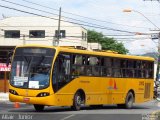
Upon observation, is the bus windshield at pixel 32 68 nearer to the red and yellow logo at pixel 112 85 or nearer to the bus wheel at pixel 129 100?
the red and yellow logo at pixel 112 85

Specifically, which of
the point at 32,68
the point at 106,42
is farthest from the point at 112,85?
the point at 106,42

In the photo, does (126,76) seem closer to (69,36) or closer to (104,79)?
(104,79)

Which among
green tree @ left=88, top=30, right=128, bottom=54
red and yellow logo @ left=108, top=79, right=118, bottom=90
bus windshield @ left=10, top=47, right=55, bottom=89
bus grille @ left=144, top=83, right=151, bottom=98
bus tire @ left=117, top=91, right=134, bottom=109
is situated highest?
green tree @ left=88, top=30, right=128, bottom=54

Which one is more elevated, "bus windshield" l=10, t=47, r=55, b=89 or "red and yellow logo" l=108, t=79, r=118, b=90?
"bus windshield" l=10, t=47, r=55, b=89

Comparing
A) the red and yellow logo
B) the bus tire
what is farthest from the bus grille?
the red and yellow logo

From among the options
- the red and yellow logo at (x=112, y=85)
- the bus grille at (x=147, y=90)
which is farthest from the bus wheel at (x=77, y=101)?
the bus grille at (x=147, y=90)

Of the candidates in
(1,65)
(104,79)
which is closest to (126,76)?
(104,79)

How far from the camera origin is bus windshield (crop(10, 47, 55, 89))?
23.2 meters

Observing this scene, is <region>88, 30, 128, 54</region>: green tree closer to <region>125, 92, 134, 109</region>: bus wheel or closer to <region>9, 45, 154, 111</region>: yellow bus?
<region>125, 92, 134, 109</region>: bus wheel

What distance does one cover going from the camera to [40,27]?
79875mm

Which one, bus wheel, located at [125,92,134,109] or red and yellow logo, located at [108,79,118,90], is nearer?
red and yellow logo, located at [108,79,118,90]

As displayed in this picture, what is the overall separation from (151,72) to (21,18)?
49930 mm

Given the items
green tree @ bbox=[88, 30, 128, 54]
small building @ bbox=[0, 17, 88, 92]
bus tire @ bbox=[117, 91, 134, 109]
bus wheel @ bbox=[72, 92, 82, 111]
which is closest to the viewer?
bus wheel @ bbox=[72, 92, 82, 111]

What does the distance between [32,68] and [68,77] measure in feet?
6.31
